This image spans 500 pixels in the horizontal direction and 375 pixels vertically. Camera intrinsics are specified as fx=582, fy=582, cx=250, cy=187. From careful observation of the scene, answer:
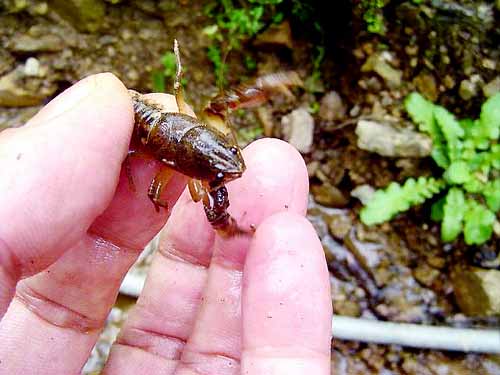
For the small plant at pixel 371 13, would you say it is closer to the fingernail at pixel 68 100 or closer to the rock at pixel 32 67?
the fingernail at pixel 68 100

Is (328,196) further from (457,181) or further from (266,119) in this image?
(457,181)

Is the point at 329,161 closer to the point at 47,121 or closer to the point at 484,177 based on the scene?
the point at 484,177

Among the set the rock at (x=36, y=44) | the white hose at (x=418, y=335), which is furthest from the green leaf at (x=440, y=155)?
the rock at (x=36, y=44)

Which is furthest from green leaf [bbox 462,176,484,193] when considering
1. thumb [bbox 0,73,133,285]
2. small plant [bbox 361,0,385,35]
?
thumb [bbox 0,73,133,285]

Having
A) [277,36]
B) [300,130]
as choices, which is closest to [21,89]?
[277,36]

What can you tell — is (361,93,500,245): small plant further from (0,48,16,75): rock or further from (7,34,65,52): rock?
(0,48,16,75): rock

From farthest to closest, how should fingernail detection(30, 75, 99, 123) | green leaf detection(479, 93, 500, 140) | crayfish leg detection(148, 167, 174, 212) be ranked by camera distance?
green leaf detection(479, 93, 500, 140), crayfish leg detection(148, 167, 174, 212), fingernail detection(30, 75, 99, 123)
